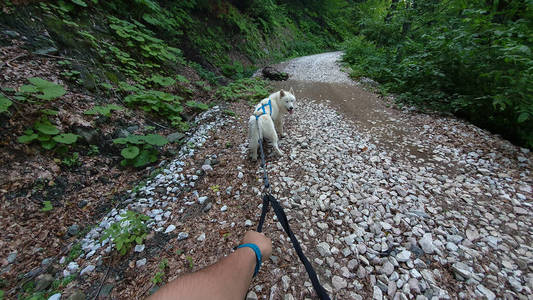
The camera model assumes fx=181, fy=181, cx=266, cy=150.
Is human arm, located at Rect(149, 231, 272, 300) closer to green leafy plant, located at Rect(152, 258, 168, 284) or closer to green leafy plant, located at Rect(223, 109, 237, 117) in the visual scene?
green leafy plant, located at Rect(152, 258, 168, 284)

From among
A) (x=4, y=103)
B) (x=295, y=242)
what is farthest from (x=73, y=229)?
(x=295, y=242)

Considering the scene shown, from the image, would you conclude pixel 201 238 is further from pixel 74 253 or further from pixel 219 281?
pixel 74 253

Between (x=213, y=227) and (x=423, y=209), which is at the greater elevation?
(x=213, y=227)

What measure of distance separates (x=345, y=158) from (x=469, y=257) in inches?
88.2

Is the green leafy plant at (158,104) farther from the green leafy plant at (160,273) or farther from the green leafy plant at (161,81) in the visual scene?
the green leafy plant at (160,273)

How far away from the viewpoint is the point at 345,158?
157 inches

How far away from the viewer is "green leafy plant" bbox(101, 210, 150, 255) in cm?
226

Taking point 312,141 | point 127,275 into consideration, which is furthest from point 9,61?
point 312,141

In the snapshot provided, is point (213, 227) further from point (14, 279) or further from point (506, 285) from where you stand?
point (506, 285)

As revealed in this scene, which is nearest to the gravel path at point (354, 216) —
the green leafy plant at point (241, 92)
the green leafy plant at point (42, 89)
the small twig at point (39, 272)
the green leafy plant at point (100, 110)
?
the small twig at point (39, 272)

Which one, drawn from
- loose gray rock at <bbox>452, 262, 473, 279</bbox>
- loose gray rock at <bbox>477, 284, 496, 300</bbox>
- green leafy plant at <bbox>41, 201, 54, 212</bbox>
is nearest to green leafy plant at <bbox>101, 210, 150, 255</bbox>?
green leafy plant at <bbox>41, 201, 54, 212</bbox>

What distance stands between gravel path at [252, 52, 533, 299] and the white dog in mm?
533

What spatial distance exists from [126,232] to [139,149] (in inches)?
77.2

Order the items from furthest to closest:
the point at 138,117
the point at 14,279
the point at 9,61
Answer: the point at 138,117, the point at 9,61, the point at 14,279
